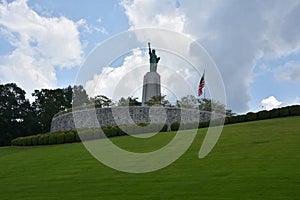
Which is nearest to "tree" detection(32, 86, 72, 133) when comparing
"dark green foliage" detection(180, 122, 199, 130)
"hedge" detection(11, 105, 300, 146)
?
"hedge" detection(11, 105, 300, 146)

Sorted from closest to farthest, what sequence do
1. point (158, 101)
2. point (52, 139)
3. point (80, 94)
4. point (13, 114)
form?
point (52, 139), point (158, 101), point (13, 114), point (80, 94)

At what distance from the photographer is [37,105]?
5919 cm

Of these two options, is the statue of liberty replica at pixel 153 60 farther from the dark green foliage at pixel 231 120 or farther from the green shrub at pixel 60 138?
the green shrub at pixel 60 138

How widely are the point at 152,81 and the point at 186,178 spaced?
33.4m

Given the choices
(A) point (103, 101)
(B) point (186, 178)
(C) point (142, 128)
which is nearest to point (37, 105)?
(A) point (103, 101)

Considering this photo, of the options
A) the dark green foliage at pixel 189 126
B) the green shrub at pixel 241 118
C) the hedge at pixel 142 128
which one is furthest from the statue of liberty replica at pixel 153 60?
the green shrub at pixel 241 118

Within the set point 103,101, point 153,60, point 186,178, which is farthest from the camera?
point 103,101

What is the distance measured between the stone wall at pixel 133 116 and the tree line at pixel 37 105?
8247 millimetres

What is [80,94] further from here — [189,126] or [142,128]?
[189,126]

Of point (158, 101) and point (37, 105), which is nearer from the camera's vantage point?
point (158, 101)

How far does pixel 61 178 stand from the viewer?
11336 millimetres

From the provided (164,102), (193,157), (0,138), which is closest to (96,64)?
(193,157)

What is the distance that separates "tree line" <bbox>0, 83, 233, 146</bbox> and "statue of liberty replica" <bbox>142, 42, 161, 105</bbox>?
3208 mm

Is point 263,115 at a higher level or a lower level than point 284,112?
lower
